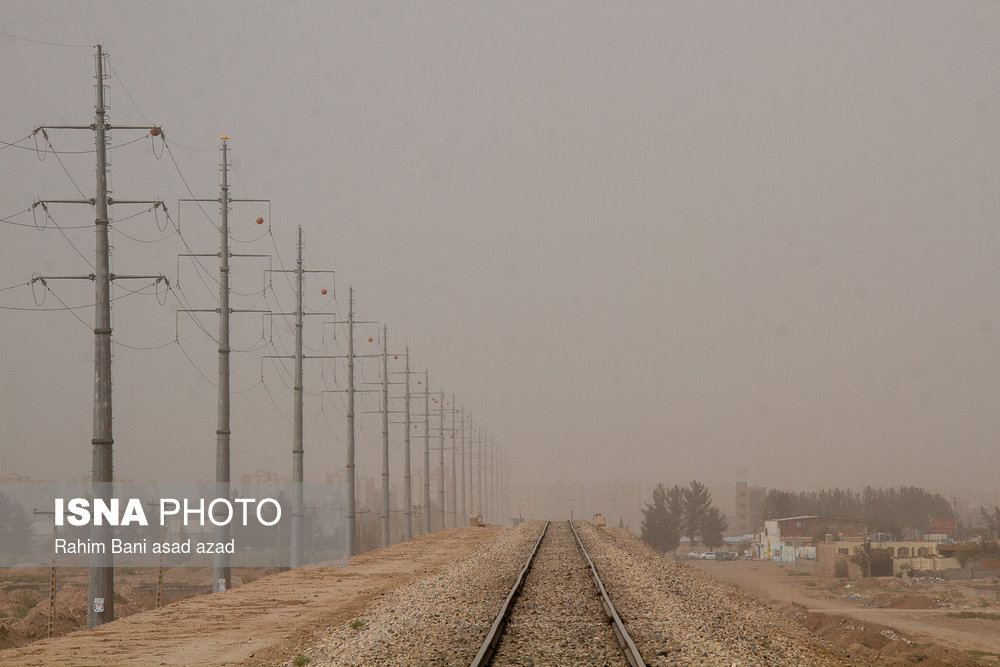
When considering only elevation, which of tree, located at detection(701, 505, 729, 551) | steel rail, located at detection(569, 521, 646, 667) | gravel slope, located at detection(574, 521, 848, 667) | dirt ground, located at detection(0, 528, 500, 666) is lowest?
tree, located at detection(701, 505, 729, 551)

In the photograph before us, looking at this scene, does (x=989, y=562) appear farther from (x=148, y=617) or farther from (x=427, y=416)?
(x=148, y=617)

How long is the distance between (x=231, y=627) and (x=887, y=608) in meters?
77.6

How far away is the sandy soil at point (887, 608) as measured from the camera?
6178 cm

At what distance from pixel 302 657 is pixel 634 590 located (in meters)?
9.71

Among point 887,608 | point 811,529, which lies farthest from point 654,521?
point 887,608

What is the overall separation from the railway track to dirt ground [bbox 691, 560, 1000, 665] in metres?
19.8

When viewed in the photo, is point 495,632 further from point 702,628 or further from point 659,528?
point 659,528

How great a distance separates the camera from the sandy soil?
6178 centimetres

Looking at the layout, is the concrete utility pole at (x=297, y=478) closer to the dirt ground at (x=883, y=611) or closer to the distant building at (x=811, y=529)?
the dirt ground at (x=883, y=611)

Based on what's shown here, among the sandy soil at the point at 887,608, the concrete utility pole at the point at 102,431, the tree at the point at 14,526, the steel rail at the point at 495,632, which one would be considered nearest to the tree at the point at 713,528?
the sandy soil at the point at 887,608

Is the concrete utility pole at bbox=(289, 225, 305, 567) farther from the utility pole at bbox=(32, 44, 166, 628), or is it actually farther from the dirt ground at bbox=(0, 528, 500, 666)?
the utility pole at bbox=(32, 44, 166, 628)

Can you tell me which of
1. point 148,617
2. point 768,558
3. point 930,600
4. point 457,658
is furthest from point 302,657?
point 768,558

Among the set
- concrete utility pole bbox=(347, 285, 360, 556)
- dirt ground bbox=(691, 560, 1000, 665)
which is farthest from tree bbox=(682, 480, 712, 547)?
concrete utility pole bbox=(347, 285, 360, 556)

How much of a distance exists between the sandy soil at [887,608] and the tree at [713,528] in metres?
54.8
